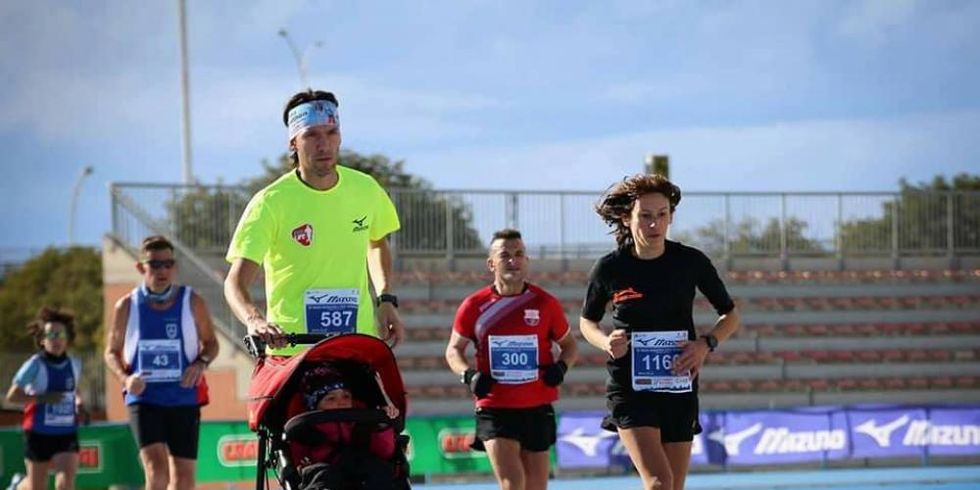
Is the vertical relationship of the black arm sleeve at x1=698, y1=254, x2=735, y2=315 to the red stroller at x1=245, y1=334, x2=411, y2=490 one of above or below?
above

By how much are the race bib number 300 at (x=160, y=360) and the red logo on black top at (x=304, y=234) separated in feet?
12.8

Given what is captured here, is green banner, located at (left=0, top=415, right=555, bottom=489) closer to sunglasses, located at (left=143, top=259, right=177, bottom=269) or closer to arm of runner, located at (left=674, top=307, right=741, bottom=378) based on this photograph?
sunglasses, located at (left=143, top=259, right=177, bottom=269)

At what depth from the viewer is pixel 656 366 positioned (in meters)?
9.52

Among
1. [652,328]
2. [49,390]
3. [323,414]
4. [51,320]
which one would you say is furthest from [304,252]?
[49,390]

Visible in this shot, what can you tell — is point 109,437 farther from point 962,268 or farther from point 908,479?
point 962,268

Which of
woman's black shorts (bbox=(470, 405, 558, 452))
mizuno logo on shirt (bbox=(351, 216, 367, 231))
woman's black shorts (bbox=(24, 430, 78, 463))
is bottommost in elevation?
woman's black shorts (bbox=(24, 430, 78, 463))

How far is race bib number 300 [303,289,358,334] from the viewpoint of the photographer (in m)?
8.65

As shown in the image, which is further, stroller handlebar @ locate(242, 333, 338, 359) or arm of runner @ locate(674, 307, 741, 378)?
arm of runner @ locate(674, 307, 741, 378)

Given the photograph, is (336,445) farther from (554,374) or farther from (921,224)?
(921,224)

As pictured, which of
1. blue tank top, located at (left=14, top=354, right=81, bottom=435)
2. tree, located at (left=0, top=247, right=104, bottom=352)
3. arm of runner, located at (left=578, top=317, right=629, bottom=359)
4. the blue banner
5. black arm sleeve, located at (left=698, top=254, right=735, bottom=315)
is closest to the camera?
arm of runner, located at (left=578, top=317, right=629, bottom=359)

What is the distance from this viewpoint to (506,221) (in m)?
29.6

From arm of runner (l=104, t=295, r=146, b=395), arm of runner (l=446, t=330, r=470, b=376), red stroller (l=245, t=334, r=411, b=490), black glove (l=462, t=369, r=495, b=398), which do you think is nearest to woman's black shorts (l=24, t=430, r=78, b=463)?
arm of runner (l=104, t=295, r=146, b=395)

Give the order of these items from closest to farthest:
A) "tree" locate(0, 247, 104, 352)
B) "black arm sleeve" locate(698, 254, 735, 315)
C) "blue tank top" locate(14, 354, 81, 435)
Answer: "black arm sleeve" locate(698, 254, 735, 315) < "blue tank top" locate(14, 354, 81, 435) < "tree" locate(0, 247, 104, 352)

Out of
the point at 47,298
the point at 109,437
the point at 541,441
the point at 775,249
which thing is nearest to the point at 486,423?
the point at 541,441
